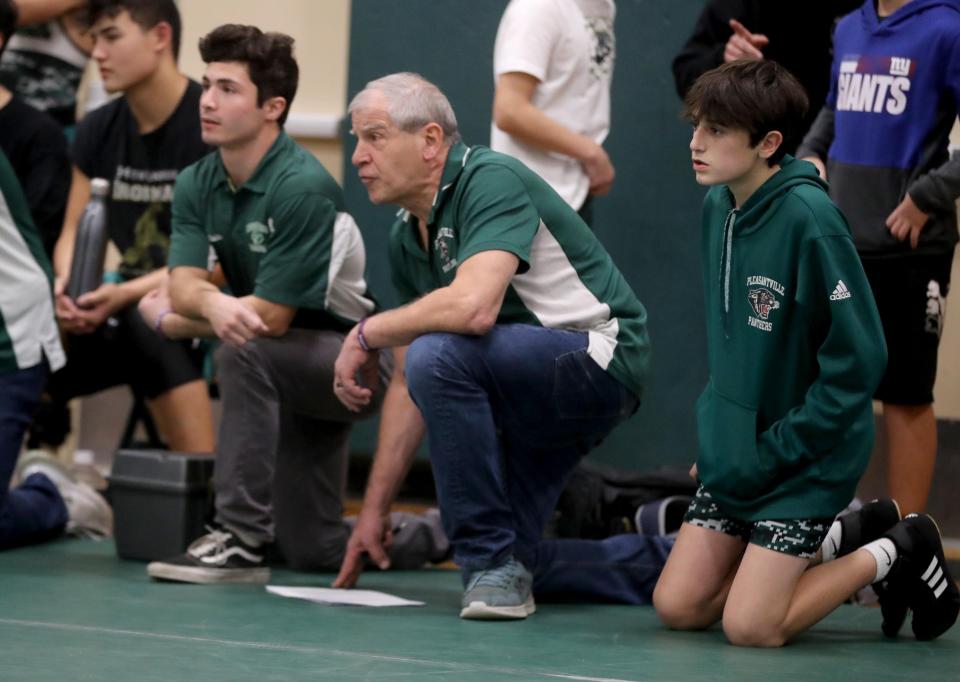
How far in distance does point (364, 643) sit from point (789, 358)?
98 cm

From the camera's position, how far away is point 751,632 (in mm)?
2967

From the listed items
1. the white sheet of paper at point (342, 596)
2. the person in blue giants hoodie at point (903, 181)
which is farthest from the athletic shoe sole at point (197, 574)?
the person in blue giants hoodie at point (903, 181)

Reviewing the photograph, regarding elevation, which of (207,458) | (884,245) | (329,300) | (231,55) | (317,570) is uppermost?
(231,55)

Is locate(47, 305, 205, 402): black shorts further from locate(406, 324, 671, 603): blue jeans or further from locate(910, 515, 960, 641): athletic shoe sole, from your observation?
locate(910, 515, 960, 641): athletic shoe sole

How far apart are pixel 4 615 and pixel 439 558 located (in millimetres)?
1319

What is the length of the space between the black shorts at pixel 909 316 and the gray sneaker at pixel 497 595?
1.09m

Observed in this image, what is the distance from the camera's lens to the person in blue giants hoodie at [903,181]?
3.67 metres

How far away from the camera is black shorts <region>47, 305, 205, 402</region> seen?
438 cm

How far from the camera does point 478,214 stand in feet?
10.5

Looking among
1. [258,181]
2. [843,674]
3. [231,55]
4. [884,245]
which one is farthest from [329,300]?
[843,674]

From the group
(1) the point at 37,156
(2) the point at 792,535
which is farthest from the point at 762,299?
(1) the point at 37,156

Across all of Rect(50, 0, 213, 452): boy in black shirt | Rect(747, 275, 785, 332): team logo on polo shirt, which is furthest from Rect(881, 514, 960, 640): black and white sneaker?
Rect(50, 0, 213, 452): boy in black shirt

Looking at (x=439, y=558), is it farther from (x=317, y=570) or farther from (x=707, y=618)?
(x=707, y=618)

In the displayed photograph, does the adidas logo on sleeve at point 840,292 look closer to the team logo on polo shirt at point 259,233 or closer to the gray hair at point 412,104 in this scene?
the gray hair at point 412,104
